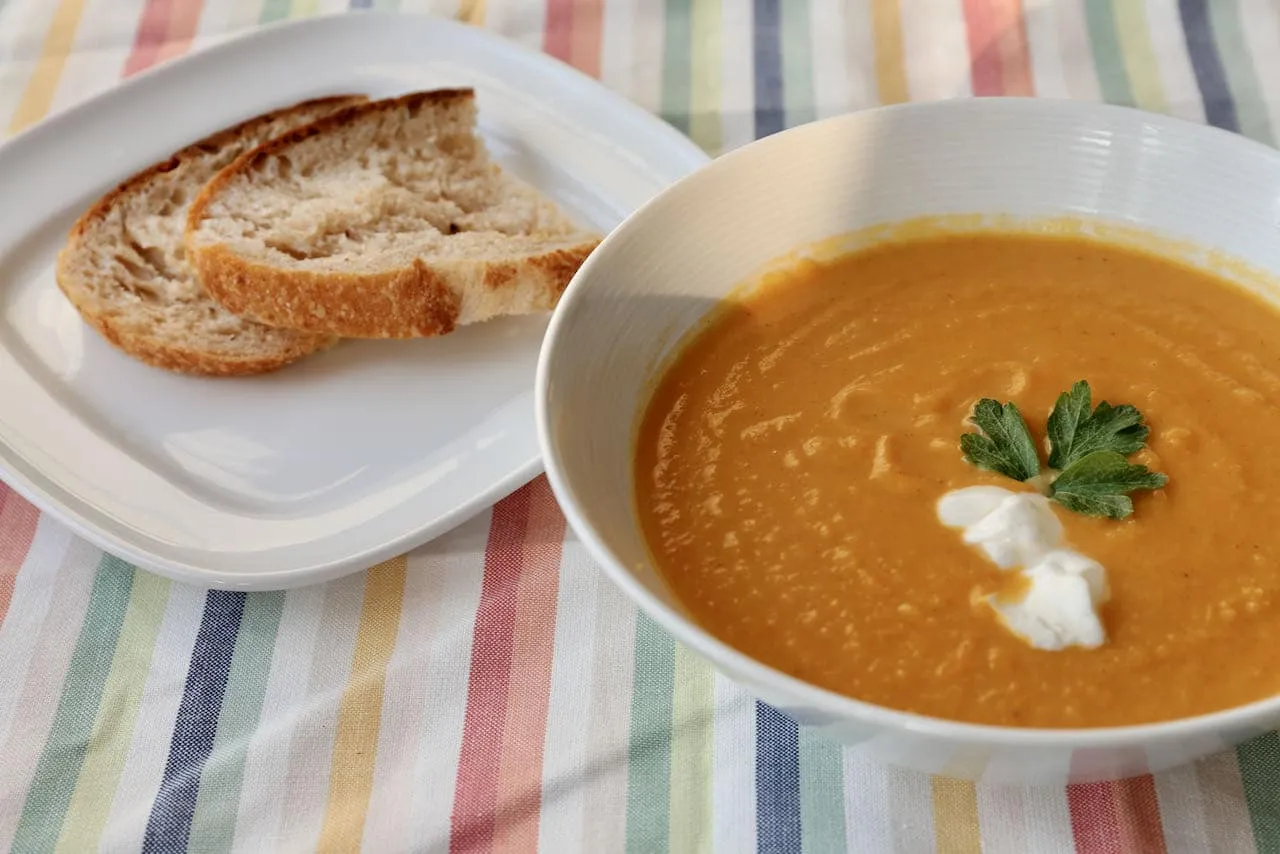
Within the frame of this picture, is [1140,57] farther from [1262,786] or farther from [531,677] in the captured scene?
[531,677]

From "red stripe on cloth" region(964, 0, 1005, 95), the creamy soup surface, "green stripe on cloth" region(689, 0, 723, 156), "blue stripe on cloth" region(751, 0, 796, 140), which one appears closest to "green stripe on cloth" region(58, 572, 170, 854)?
the creamy soup surface

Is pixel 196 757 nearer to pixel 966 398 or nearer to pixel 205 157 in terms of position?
pixel 966 398

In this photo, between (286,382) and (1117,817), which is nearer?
(1117,817)

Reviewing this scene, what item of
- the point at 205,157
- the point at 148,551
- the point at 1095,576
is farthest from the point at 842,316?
the point at 205,157

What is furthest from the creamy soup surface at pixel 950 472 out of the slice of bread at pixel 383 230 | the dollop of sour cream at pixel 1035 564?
the slice of bread at pixel 383 230

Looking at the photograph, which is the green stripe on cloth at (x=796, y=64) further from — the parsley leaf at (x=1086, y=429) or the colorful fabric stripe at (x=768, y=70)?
the parsley leaf at (x=1086, y=429)

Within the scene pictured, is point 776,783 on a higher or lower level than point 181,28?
lower

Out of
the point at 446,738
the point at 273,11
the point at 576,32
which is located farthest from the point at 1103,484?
the point at 273,11
